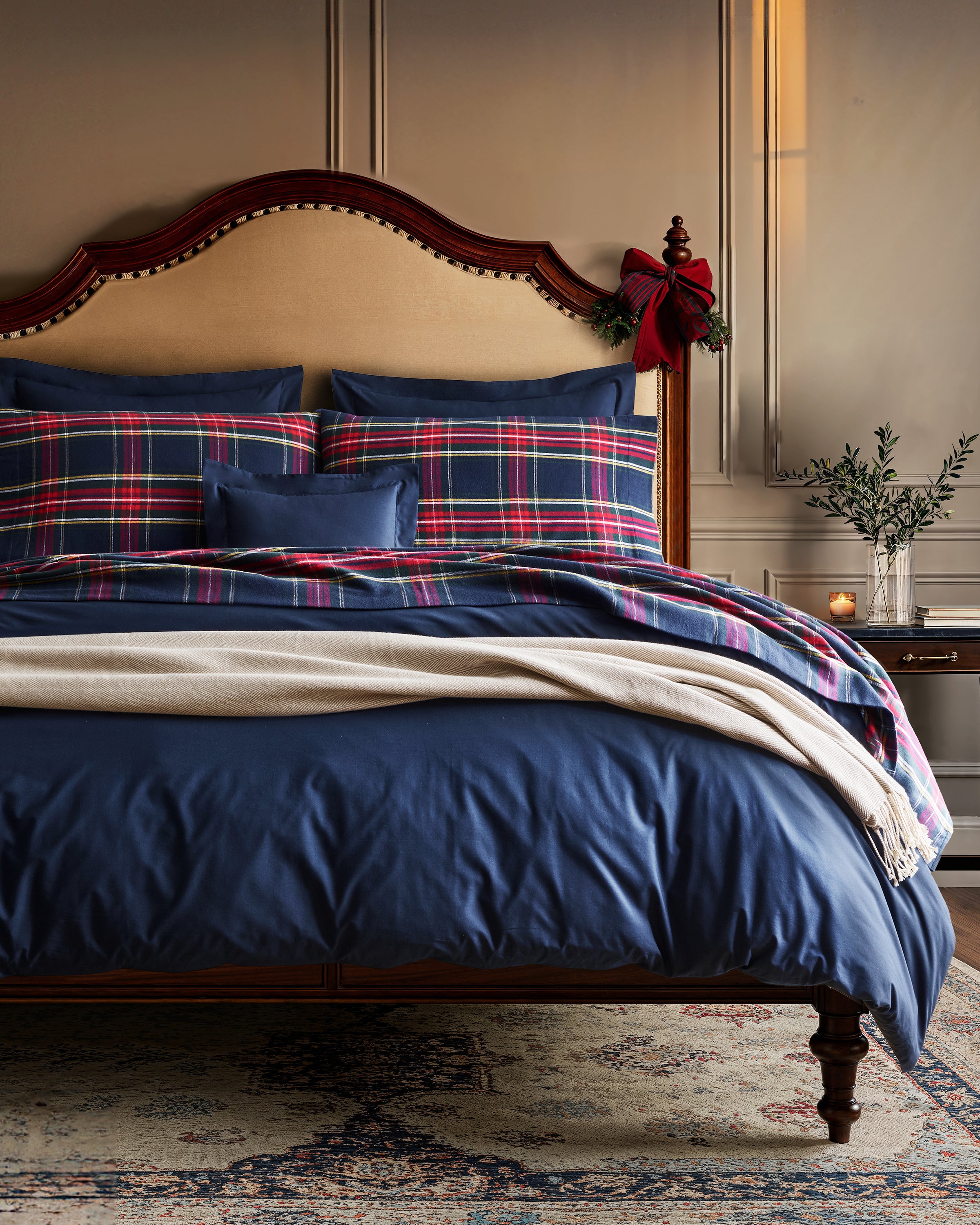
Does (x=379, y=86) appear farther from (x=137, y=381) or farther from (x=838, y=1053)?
(x=838, y=1053)

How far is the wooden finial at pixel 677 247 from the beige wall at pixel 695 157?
20 centimetres

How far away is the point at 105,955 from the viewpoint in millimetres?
1306

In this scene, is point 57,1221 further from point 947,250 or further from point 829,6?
point 829,6

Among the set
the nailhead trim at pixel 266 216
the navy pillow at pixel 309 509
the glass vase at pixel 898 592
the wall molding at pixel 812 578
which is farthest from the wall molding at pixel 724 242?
the navy pillow at pixel 309 509

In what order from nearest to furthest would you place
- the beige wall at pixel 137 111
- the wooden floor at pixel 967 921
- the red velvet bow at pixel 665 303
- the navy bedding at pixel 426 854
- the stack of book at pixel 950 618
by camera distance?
the navy bedding at pixel 426 854
the wooden floor at pixel 967 921
the stack of book at pixel 950 618
the red velvet bow at pixel 665 303
the beige wall at pixel 137 111

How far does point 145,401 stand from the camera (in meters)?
3.09

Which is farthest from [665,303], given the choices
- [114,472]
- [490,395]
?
[114,472]

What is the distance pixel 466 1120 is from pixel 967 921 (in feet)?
5.46

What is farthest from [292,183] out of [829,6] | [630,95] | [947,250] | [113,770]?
[113,770]

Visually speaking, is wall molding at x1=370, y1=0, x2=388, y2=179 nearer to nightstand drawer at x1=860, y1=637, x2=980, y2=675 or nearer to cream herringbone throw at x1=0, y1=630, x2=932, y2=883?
nightstand drawer at x1=860, y1=637, x2=980, y2=675

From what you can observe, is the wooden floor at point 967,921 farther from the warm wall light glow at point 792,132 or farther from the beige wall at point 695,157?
the warm wall light glow at point 792,132

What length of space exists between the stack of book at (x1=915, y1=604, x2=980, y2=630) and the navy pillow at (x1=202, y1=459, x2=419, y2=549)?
4.71 feet

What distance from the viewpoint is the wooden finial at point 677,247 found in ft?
10.8

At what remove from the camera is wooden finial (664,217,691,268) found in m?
3.29
